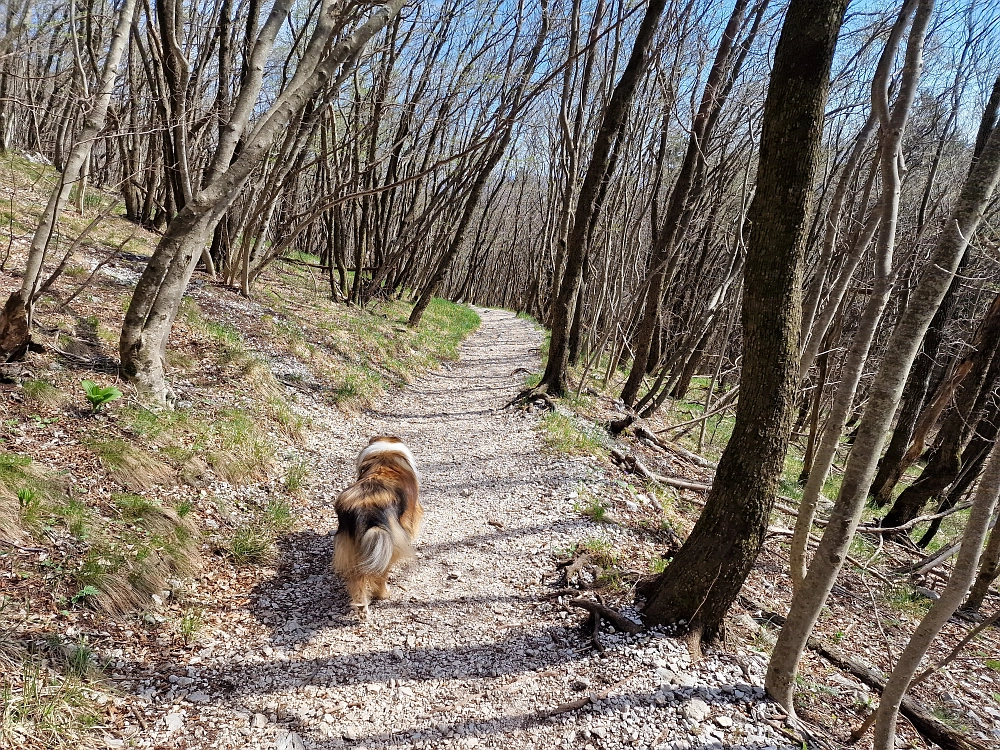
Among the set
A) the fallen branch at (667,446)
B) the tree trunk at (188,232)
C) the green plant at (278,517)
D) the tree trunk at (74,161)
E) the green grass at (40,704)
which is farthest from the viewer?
the fallen branch at (667,446)

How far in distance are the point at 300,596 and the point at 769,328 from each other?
3.77 m

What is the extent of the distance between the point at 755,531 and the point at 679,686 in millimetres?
1065

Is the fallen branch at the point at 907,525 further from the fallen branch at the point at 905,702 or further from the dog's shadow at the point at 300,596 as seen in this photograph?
the dog's shadow at the point at 300,596

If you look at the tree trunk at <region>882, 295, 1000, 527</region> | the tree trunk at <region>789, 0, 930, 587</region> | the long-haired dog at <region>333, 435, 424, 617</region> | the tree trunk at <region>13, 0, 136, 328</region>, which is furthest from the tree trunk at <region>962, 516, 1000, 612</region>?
the tree trunk at <region>13, 0, 136, 328</region>

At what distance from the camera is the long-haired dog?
370 cm

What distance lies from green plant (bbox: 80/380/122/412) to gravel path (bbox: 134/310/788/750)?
6.17 feet

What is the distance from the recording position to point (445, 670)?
11.4ft

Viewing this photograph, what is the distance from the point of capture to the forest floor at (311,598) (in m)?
2.90

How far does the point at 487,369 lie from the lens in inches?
508

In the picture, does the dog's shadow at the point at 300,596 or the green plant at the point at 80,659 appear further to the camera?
the dog's shadow at the point at 300,596

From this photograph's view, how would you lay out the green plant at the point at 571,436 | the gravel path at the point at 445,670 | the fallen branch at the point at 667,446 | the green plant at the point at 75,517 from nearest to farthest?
the gravel path at the point at 445,670, the green plant at the point at 75,517, the green plant at the point at 571,436, the fallen branch at the point at 667,446

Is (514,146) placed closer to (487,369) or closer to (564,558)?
(487,369)

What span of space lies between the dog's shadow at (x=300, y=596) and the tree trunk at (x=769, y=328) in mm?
2341

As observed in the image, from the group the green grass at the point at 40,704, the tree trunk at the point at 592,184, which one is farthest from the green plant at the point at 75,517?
the tree trunk at the point at 592,184
